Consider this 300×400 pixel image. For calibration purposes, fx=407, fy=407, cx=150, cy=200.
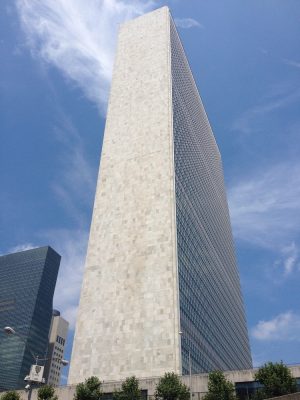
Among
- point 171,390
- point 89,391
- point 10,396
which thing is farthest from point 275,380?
point 10,396

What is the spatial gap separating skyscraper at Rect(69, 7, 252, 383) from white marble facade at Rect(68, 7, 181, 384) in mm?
219

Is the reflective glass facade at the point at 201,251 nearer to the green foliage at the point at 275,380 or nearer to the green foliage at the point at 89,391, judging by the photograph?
the green foliage at the point at 89,391

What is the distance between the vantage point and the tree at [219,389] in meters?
54.2

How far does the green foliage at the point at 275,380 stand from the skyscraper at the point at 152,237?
17.1m

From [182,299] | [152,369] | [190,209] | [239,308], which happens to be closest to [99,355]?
[152,369]

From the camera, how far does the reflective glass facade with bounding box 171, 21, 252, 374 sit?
3541 inches

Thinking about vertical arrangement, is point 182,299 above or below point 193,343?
above

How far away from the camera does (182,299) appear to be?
266 feet

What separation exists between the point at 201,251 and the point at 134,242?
3218 cm

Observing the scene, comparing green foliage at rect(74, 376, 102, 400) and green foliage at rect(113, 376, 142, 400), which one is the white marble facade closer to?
green foliage at rect(113, 376, 142, 400)

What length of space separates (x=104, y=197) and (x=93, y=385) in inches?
1915

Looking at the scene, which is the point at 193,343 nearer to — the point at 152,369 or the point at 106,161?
the point at 152,369

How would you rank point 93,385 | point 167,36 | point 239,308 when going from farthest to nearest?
point 239,308 < point 167,36 < point 93,385

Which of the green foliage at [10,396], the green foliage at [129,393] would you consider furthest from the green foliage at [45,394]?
the green foliage at [129,393]
